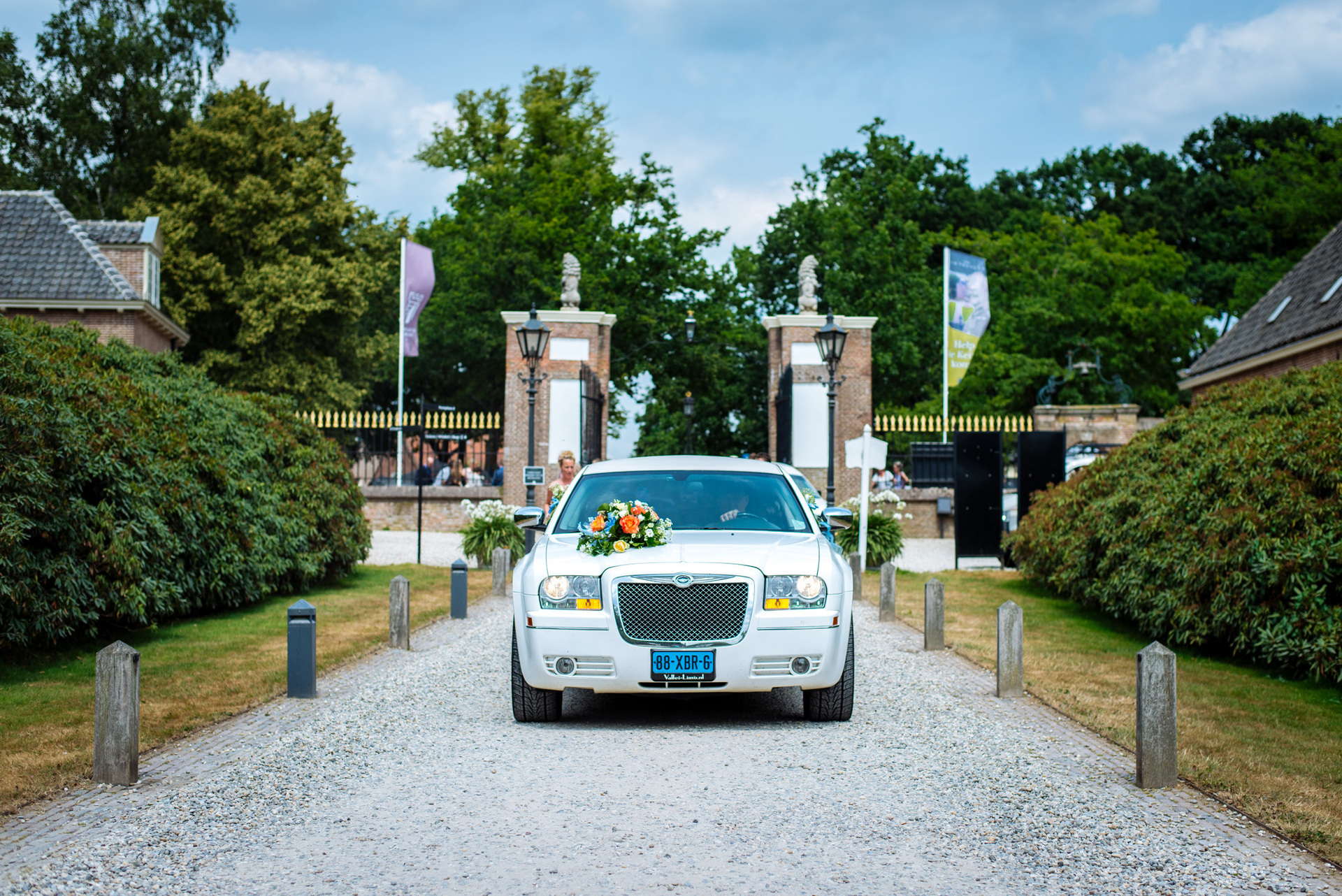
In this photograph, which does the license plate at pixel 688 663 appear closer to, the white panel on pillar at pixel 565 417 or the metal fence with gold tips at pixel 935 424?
the white panel on pillar at pixel 565 417

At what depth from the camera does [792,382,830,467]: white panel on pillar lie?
26844 mm

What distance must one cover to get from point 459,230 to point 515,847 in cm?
4464

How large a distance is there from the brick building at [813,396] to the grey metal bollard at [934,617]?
586 inches

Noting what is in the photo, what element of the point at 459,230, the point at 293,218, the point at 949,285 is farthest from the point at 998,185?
the point at 293,218

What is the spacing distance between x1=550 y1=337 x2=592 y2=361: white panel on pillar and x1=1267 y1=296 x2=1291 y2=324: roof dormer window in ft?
53.1

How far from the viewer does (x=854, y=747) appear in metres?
6.84

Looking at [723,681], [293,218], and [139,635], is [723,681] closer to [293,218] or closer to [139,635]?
[139,635]

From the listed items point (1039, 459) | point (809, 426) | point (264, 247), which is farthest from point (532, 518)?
point (264, 247)

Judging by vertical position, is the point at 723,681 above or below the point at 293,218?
below

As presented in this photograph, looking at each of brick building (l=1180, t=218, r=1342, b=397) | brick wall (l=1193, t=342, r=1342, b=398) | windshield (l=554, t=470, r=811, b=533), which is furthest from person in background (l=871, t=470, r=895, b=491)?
windshield (l=554, t=470, r=811, b=533)

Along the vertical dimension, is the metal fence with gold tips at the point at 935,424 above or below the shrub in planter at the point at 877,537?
above

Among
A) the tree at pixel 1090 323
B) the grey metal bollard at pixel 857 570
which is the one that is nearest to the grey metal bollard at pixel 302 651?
the grey metal bollard at pixel 857 570

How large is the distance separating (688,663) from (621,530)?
98 cm

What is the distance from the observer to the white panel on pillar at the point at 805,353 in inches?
1069
